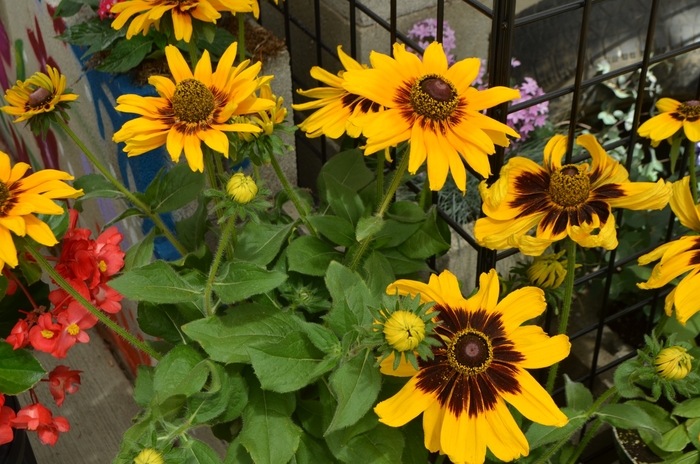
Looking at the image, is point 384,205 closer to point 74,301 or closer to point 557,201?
point 557,201

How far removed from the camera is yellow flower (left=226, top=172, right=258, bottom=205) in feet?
2.58

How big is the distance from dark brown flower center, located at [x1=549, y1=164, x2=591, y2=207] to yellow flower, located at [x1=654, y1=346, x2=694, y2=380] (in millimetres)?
186

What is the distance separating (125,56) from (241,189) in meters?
0.57

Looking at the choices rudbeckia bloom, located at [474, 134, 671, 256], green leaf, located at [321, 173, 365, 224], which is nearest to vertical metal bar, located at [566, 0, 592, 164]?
rudbeckia bloom, located at [474, 134, 671, 256]

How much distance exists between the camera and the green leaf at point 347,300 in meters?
0.83

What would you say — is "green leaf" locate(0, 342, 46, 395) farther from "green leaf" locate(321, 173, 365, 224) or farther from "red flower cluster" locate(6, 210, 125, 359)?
"green leaf" locate(321, 173, 365, 224)

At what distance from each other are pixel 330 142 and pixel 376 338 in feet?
3.37

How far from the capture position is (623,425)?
963mm

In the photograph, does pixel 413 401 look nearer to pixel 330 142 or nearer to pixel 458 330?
pixel 458 330

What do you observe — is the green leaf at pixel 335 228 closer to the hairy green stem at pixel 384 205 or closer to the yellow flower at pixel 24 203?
the hairy green stem at pixel 384 205

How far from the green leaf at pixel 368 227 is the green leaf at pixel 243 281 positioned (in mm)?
97

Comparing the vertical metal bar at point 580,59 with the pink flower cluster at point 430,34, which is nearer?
the vertical metal bar at point 580,59

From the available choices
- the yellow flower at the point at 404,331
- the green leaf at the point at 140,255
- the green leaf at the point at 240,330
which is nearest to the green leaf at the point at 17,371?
the green leaf at the point at 140,255

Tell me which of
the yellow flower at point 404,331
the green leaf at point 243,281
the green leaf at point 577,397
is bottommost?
the green leaf at point 577,397
